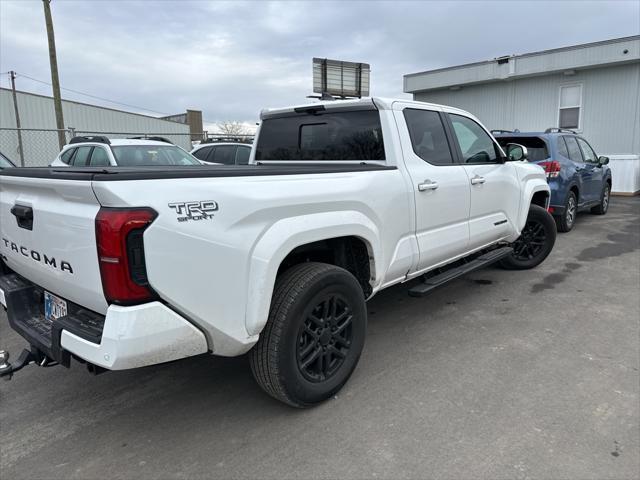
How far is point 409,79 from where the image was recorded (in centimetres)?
2030

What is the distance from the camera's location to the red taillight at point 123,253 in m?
2.04

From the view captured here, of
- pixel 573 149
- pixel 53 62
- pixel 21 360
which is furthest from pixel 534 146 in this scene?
pixel 53 62

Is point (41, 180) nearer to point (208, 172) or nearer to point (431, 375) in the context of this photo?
point (208, 172)

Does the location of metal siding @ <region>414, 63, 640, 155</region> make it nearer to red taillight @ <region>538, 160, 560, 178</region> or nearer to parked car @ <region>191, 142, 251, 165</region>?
red taillight @ <region>538, 160, 560, 178</region>

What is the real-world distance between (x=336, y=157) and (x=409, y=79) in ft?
58.3

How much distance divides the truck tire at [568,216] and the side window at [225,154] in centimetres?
687

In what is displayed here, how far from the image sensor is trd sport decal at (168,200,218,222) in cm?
217

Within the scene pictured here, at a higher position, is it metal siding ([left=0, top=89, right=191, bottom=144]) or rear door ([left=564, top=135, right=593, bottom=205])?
metal siding ([left=0, top=89, right=191, bottom=144])

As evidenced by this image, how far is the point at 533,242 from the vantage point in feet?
20.3

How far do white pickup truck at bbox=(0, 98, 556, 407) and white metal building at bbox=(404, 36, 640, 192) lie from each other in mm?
13815

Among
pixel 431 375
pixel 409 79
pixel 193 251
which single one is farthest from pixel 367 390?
pixel 409 79

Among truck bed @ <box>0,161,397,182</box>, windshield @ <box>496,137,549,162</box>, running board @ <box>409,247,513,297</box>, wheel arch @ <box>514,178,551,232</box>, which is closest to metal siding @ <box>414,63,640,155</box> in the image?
windshield @ <box>496,137,549,162</box>

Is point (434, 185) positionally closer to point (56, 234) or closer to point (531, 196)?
point (531, 196)

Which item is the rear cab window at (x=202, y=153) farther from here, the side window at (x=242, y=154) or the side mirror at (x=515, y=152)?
the side mirror at (x=515, y=152)
